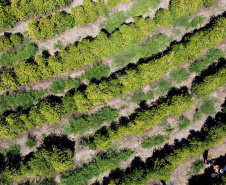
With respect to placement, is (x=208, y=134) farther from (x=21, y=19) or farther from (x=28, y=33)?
(x=21, y=19)

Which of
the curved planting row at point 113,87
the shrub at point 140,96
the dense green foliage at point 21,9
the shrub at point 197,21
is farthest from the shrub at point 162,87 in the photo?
the dense green foliage at point 21,9

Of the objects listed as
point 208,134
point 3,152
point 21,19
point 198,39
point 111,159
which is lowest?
A: point 208,134

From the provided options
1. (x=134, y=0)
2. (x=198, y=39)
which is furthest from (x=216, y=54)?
(x=134, y=0)

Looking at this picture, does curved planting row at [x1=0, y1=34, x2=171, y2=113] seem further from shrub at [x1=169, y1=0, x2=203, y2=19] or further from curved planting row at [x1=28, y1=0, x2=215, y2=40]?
shrub at [x1=169, y1=0, x2=203, y2=19]

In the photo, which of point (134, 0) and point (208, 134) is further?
point (134, 0)

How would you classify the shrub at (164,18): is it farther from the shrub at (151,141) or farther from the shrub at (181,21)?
the shrub at (151,141)

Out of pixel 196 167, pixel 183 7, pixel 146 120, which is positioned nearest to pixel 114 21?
pixel 183 7
